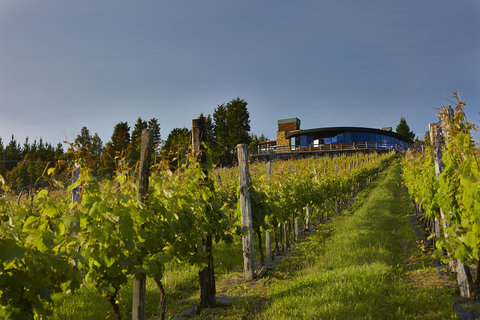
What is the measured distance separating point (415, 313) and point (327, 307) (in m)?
1.18

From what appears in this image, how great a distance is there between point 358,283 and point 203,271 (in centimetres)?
220

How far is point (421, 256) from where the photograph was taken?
6434 millimetres

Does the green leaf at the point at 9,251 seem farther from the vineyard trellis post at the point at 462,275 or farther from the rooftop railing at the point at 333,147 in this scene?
the rooftop railing at the point at 333,147

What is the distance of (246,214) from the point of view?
18.7ft

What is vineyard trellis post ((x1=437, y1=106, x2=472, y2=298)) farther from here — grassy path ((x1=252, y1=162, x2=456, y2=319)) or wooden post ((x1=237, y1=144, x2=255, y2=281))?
wooden post ((x1=237, y1=144, x2=255, y2=281))

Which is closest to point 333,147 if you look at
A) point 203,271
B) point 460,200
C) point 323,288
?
point 323,288

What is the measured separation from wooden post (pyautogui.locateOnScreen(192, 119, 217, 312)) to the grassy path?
718mm

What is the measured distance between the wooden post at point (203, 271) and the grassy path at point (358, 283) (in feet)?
2.36

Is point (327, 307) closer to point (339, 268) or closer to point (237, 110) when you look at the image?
point (339, 268)

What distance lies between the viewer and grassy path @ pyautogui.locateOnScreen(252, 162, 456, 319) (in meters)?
3.97

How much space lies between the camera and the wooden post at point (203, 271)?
4.44 meters

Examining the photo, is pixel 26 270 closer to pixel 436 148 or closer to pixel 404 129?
pixel 436 148

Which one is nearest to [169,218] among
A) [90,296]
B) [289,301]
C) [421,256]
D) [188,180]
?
[188,180]

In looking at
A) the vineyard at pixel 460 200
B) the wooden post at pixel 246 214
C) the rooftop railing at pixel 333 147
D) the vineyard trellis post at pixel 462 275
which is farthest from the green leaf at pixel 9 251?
the rooftop railing at pixel 333 147
